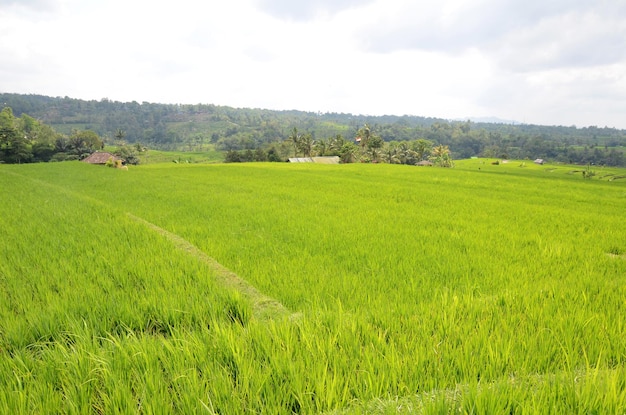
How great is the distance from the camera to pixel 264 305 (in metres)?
2.98

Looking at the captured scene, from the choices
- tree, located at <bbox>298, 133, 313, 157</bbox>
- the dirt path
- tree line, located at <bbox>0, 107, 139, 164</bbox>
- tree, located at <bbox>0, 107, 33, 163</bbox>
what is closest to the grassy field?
the dirt path

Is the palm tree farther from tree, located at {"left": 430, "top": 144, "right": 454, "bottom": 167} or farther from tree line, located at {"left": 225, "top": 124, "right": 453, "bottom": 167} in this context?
tree, located at {"left": 430, "top": 144, "right": 454, "bottom": 167}

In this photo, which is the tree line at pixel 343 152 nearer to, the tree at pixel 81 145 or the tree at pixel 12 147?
the tree at pixel 81 145

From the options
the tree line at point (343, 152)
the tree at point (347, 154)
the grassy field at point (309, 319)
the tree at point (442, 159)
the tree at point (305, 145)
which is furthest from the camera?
the tree at point (442, 159)

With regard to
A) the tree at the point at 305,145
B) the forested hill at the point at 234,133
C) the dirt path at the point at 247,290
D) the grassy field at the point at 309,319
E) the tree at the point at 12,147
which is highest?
the forested hill at the point at 234,133

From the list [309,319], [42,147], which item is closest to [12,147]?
[42,147]

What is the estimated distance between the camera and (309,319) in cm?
237

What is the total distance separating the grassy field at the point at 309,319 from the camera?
156 cm

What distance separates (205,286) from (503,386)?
8.61ft

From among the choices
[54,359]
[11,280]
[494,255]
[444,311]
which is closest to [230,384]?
[54,359]

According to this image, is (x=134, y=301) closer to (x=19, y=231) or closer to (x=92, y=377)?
(x=92, y=377)

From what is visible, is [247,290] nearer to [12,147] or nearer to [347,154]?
[12,147]

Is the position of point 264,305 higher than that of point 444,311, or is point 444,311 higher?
point 444,311

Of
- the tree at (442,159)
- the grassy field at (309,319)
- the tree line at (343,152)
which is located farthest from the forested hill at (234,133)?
the grassy field at (309,319)
